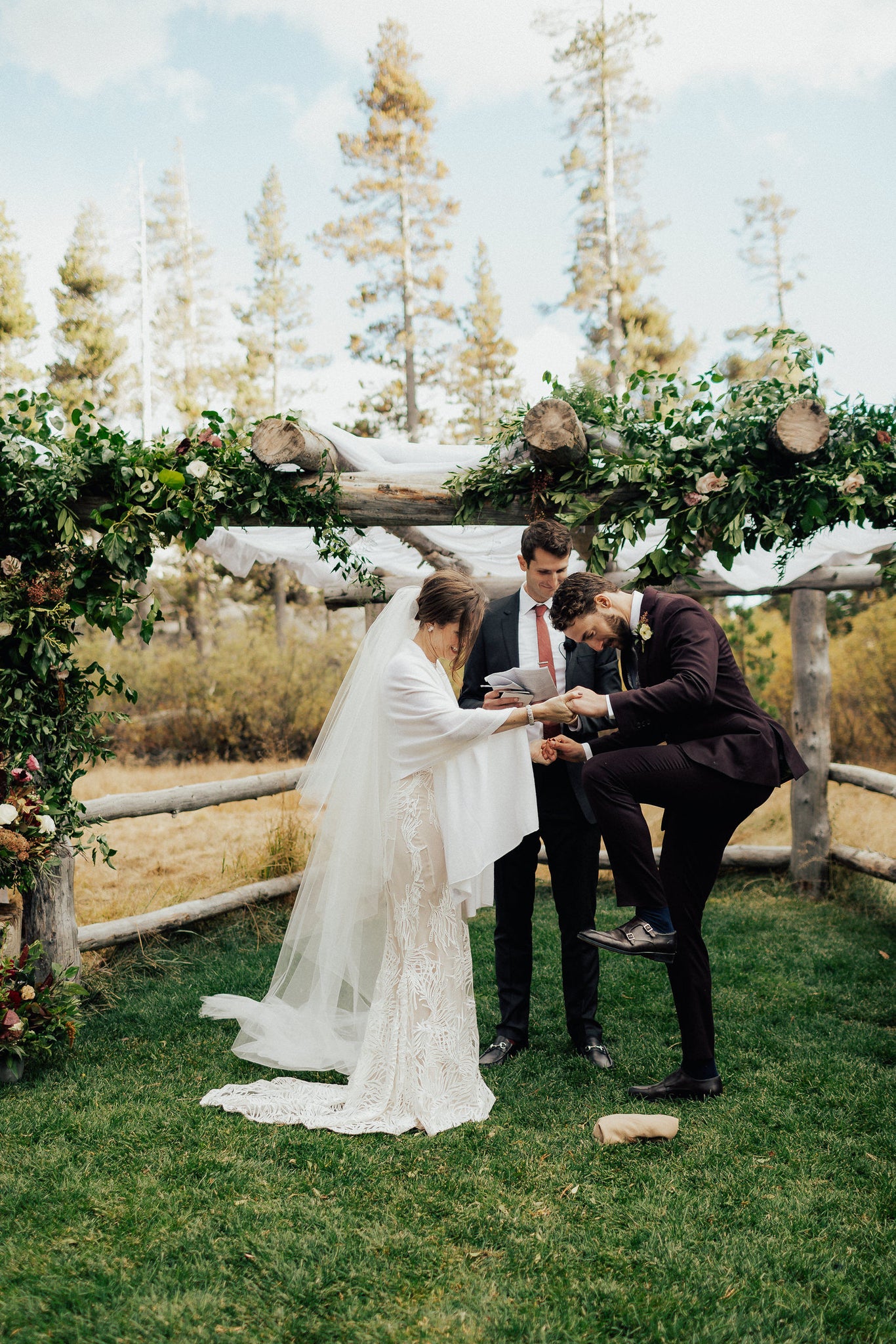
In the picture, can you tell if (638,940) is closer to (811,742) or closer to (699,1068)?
(699,1068)

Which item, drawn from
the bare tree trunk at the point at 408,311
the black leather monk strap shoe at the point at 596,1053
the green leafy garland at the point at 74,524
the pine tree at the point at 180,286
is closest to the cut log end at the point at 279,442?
the green leafy garland at the point at 74,524

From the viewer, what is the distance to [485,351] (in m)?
24.1

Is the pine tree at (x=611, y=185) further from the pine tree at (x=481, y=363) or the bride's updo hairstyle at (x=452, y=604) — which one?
the bride's updo hairstyle at (x=452, y=604)

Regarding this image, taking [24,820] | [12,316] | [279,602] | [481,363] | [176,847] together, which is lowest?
[176,847]

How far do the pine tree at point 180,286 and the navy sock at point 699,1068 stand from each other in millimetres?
23762

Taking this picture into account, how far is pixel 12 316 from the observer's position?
62.3ft

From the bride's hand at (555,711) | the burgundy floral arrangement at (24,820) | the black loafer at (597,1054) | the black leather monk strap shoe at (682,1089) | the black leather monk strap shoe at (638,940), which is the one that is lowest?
the black loafer at (597,1054)

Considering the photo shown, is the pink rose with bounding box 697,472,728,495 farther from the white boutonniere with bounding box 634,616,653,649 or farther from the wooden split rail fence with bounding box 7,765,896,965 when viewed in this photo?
the wooden split rail fence with bounding box 7,765,896,965

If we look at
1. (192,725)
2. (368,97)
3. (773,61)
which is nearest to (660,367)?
(368,97)

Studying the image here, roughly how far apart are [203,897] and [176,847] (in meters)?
2.72

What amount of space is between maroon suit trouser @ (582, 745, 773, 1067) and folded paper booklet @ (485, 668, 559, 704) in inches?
19.6

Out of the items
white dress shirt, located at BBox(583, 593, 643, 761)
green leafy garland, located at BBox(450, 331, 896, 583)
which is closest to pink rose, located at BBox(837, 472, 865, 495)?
green leafy garland, located at BBox(450, 331, 896, 583)

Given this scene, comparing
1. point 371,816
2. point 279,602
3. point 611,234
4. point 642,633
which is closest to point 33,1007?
point 371,816

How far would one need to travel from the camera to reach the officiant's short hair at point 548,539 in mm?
4418
